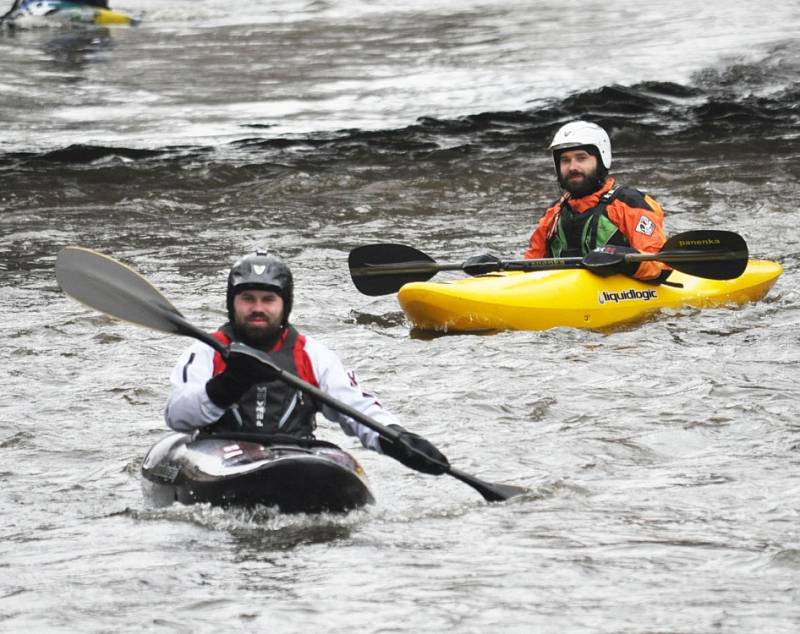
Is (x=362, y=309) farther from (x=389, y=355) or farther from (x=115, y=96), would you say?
(x=115, y=96)

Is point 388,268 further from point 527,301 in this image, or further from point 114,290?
point 114,290

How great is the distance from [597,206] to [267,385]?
163 inches

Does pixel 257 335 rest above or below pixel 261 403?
above

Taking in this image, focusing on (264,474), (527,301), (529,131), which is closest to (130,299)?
(264,474)

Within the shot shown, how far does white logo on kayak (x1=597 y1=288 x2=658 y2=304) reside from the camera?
8.96 metres

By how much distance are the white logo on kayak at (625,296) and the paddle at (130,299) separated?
326 centimetres

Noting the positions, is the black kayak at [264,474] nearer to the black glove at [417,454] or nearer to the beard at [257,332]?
the black glove at [417,454]

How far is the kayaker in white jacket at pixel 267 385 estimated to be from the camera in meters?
5.26

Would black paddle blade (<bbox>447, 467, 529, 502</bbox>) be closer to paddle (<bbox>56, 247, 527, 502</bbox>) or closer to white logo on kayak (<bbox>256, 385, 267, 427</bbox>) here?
paddle (<bbox>56, 247, 527, 502</bbox>)

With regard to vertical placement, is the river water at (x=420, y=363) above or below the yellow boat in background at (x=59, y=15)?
below

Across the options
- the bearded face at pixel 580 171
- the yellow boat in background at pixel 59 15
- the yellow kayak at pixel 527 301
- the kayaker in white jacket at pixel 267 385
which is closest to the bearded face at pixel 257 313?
the kayaker in white jacket at pixel 267 385

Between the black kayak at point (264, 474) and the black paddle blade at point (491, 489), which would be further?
the black paddle blade at point (491, 489)

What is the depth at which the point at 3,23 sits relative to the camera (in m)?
30.2

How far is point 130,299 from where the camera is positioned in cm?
570
